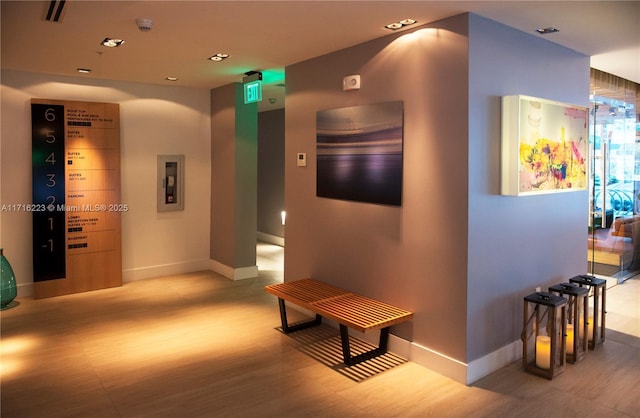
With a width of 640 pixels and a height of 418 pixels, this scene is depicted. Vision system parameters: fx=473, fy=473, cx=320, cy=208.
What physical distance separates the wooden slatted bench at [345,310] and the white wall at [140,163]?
2810mm

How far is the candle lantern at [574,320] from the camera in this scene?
3779 mm

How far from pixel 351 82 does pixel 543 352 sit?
273 centimetres

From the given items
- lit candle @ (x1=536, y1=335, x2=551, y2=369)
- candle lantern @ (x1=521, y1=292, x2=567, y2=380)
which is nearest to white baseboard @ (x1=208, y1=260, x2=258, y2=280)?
candle lantern @ (x1=521, y1=292, x2=567, y2=380)

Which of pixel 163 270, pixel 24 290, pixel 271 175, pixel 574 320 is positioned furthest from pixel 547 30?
pixel 271 175

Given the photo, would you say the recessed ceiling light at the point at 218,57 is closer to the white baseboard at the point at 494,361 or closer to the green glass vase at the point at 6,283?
the green glass vase at the point at 6,283

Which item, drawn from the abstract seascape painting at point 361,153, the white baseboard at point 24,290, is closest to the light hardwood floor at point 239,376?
the white baseboard at point 24,290

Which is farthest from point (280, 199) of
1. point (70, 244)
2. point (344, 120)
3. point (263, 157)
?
point (344, 120)

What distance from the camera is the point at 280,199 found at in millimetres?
9312

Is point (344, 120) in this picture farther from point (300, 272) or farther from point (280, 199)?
point (280, 199)

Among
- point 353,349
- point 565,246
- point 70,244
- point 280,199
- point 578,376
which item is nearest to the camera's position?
point 578,376

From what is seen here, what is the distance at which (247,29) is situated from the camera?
3.79m

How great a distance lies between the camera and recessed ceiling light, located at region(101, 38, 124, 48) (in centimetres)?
418

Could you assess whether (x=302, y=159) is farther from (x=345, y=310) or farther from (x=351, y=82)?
(x=345, y=310)

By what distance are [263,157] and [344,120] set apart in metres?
5.49
